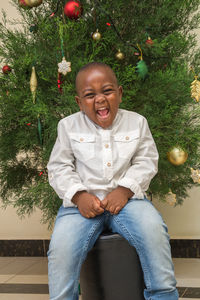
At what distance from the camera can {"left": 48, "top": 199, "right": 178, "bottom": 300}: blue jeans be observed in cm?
110

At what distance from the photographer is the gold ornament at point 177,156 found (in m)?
1.58

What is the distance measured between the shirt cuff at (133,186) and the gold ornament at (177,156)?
1.26ft

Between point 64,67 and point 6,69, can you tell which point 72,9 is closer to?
point 64,67

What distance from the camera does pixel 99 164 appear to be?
4.31 ft

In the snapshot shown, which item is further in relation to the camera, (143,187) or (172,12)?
(172,12)

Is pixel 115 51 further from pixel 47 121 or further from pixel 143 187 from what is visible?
pixel 143 187

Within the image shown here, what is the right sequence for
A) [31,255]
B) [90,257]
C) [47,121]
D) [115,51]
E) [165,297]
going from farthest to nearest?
[31,255], [115,51], [47,121], [90,257], [165,297]

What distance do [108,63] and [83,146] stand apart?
0.50 meters

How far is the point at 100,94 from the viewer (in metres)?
1.31

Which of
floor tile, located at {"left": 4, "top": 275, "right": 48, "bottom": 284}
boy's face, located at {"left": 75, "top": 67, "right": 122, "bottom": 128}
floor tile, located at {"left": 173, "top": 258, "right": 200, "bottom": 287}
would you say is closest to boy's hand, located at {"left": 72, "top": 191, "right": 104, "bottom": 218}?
boy's face, located at {"left": 75, "top": 67, "right": 122, "bottom": 128}

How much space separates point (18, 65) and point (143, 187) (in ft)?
2.66

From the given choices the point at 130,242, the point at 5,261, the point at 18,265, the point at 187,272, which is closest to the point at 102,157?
the point at 130,242

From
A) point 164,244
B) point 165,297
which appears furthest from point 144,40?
point 165,297

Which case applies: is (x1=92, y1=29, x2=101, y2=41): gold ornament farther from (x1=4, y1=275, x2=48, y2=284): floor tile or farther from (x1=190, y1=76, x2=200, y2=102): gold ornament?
(x1=4, y1=275, x2=48, y2=284): floor tile
